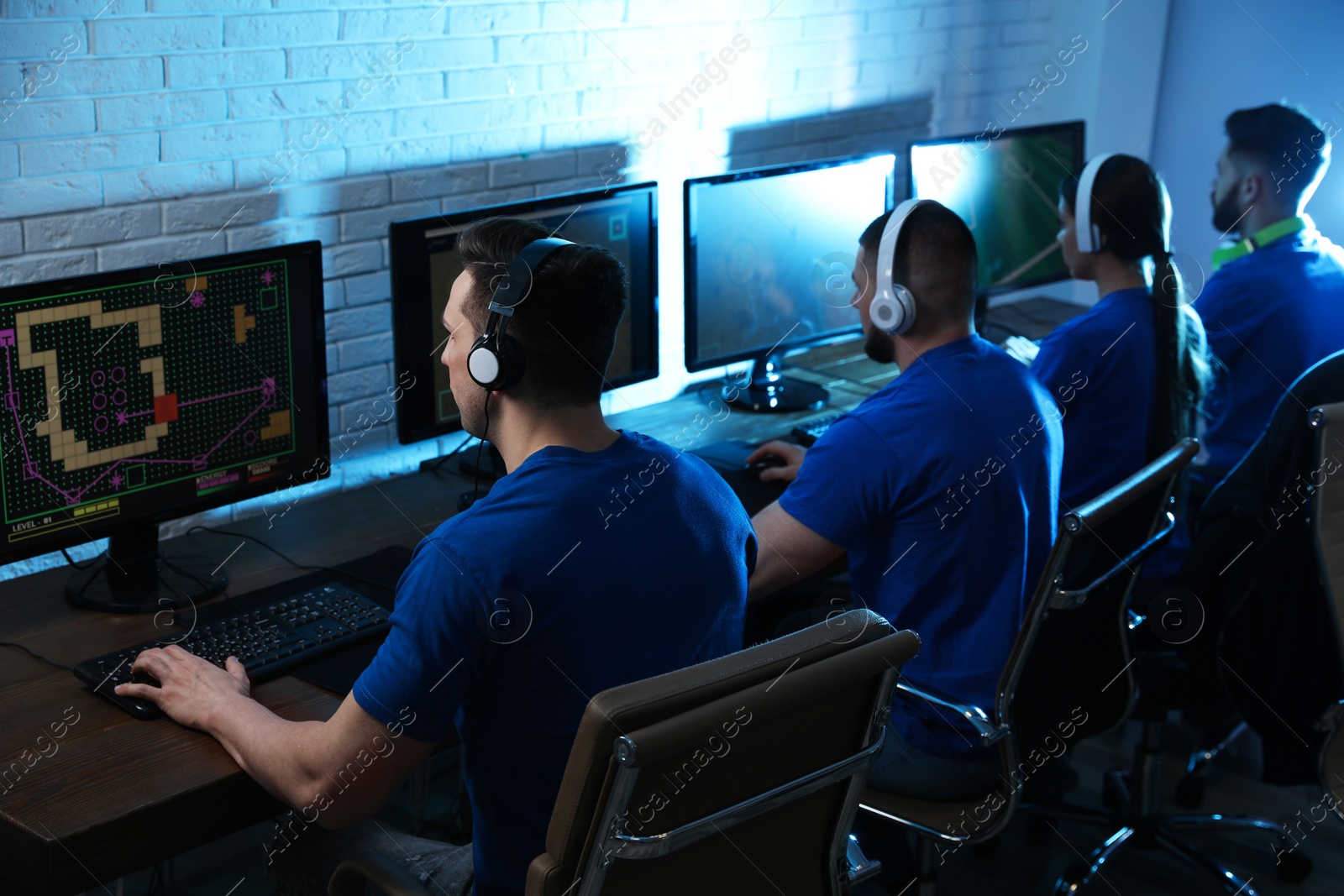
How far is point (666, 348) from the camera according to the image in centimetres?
316

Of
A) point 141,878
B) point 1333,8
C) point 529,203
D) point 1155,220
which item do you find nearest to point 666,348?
point 529,203

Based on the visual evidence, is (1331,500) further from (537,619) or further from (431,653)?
(431,653)

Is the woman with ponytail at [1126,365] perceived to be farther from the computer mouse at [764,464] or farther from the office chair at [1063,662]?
the computer mouse at [764,464]

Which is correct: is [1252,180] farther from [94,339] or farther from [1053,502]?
[94,339]

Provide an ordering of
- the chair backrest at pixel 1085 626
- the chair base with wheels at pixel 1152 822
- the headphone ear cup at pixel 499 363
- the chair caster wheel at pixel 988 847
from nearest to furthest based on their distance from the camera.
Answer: the headphone ear cup at pixel 499 363, the chair backrest at pixel 1085 626, the chair base with wheels at pixel 1152 822, the chair caster wheel at pixel 988 847

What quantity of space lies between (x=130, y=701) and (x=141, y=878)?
958mm

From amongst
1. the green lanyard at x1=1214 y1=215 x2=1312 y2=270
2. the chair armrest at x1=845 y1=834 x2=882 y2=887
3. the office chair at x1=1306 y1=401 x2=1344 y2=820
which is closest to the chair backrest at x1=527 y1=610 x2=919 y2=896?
the chair armrest at x1=845 y1=834 x2=882 y2=887

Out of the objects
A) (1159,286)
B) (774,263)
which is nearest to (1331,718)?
(1159,286)

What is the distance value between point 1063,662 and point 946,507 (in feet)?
1.11

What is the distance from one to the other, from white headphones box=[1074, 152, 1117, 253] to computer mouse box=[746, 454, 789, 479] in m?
0.79

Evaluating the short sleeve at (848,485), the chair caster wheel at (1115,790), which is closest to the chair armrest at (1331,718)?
the chair caster wheel at (1115,790)

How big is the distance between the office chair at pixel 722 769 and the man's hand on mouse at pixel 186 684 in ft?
0.97

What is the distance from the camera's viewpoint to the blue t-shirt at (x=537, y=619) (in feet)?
4.27

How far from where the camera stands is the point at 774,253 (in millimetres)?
2904
